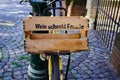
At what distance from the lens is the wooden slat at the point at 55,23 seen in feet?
8.16

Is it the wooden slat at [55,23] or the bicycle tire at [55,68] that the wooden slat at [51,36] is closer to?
the wooden slat at [55,23]

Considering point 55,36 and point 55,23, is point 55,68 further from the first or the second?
point 55,23

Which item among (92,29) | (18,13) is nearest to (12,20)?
(18,13)

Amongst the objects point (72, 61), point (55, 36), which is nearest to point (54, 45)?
point (55, 36)

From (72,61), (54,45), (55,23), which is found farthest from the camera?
(72,61)

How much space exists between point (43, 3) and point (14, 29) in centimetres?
419

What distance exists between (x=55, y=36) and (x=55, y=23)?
0.50 feet

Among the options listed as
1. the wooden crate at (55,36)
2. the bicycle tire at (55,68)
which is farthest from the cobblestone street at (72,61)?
the wooden crate at (55,36)

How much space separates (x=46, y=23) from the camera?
8.24ft

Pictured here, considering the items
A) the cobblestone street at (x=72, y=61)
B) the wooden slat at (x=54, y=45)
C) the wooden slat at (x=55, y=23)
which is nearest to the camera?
→ the wooden slat at (x=54, y=45)

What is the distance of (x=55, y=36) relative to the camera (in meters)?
2.52

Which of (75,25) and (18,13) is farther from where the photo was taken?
(18,13)

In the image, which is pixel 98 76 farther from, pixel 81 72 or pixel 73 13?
pixel 73 13

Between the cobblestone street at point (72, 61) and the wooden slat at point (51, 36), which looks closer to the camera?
the wooden slat at point (51, 36)
